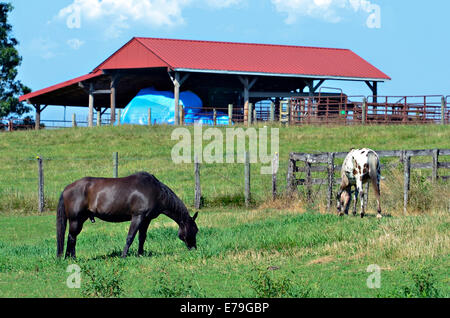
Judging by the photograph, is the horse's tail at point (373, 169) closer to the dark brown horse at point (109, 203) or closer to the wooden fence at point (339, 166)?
the wooden fence at point (339, 166)

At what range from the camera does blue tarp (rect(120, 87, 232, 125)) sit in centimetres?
4184

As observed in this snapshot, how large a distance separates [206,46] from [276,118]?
7.04 metres

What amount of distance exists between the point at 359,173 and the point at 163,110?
1098 inches

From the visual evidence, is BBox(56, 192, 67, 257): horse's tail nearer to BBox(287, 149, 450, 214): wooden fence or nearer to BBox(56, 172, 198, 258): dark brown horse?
BBox(56, 172, 198, 258): dark brown horse

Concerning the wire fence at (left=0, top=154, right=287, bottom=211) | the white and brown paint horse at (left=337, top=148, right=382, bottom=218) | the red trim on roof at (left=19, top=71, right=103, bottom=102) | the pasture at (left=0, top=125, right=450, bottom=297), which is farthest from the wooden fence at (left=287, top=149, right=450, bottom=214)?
the red trim on roof at (left=19, top=71, right=103, bottom=102)

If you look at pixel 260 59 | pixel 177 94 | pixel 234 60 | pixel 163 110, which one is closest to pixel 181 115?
pixel 177 94

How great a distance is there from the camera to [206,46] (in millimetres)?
46219

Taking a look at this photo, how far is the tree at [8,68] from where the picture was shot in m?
54.3

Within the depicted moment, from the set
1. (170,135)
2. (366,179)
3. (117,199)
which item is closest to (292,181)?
(366,179)

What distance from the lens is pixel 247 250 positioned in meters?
12.3

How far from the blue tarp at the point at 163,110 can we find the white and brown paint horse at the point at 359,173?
83.1ft

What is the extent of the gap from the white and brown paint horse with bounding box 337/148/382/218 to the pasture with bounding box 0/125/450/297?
0.80 meters

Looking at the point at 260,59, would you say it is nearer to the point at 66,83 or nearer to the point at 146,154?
the point at 66,83
